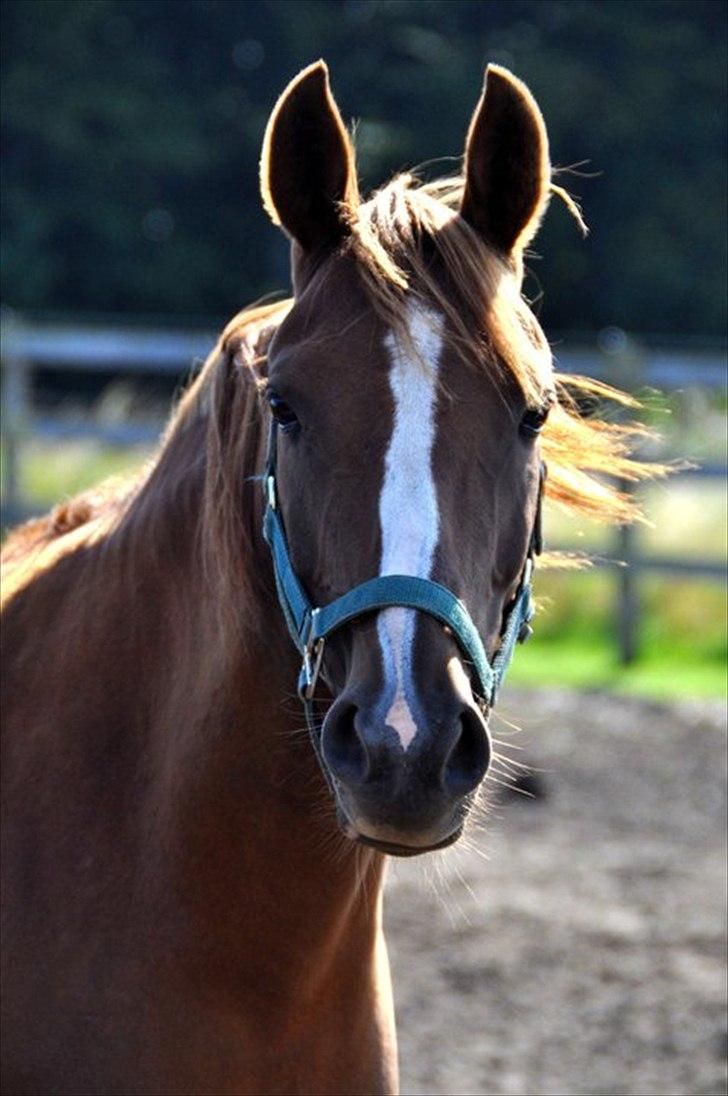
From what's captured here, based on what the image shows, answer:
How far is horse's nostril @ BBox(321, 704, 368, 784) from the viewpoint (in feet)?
6.26

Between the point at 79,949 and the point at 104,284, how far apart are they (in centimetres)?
1378

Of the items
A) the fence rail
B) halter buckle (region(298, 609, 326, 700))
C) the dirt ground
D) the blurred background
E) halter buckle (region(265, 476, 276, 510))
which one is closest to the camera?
halter buckle (region(298, 609, 326, 700))

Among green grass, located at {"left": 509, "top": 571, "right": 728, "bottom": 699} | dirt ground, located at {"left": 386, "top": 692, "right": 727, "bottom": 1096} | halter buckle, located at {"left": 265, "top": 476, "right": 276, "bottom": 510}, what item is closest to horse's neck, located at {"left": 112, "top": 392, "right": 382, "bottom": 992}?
halter buckle, located at {"left": 265, "top": 476, "right": 276, "bottom": 510}

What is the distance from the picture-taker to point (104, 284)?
1559 cm

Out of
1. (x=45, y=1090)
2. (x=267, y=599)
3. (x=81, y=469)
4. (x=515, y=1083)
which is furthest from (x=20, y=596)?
(x=81, y=469)

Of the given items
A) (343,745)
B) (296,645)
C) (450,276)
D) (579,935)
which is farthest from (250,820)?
(579,935)

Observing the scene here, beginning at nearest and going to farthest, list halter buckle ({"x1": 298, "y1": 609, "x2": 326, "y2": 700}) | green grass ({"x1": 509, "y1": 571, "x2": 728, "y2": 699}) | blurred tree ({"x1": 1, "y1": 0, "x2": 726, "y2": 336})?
halter buckle ({"x1": 298, "y1": 609, "x2": 326, "y2": 700}) → green grass ({"x1": 509, "y1": 571, "x2": 728, "y2": 699}) → blurred tree ({"x1": 1, "y1": 0, "x2": 726, "y2": 336})

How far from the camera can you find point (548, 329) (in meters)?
16.8

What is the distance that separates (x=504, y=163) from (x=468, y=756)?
903 mm

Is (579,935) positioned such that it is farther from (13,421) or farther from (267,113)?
(267,113)

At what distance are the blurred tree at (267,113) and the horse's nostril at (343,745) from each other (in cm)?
778

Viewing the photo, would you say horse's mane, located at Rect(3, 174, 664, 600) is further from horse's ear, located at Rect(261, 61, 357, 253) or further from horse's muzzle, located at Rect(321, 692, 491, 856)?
horse's muzzle, located at Rect(321, 692, 491, 856)

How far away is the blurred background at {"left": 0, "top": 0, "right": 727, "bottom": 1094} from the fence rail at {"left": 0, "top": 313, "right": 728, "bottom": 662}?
0.08 feet

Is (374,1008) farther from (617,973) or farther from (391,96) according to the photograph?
(391,96)
